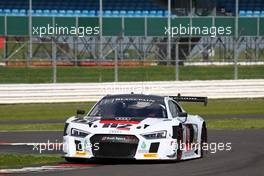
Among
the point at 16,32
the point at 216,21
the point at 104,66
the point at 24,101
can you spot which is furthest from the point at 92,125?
the point at 216,21

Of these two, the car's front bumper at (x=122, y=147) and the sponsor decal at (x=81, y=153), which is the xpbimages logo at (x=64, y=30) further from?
the car's front bumper at (x=122, y=147)

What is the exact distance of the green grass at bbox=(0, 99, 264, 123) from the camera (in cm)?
2756

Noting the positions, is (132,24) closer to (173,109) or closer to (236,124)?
(236,124)

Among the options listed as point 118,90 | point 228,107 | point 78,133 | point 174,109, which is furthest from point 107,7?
point 78,133

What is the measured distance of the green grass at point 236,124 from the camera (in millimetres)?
22281

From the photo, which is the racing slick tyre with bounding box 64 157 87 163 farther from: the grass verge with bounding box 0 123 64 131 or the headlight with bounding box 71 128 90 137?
the grass verge with bounding box 0 123 64 131

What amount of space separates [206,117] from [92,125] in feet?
47.2

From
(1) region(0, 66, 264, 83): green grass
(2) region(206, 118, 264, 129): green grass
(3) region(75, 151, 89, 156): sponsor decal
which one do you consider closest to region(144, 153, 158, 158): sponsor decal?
(3) region(75, 151, 89, 156): sponsor decal

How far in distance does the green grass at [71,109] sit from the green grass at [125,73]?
1979 millimetres

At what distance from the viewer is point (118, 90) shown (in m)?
31.8

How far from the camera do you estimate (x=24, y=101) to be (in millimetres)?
30953

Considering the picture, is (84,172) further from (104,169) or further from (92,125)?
(92,125)

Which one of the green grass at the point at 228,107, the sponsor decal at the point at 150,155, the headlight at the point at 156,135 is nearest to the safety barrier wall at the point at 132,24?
the green grass at the point at 228,107

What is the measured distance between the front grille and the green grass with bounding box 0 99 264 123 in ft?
45.1
